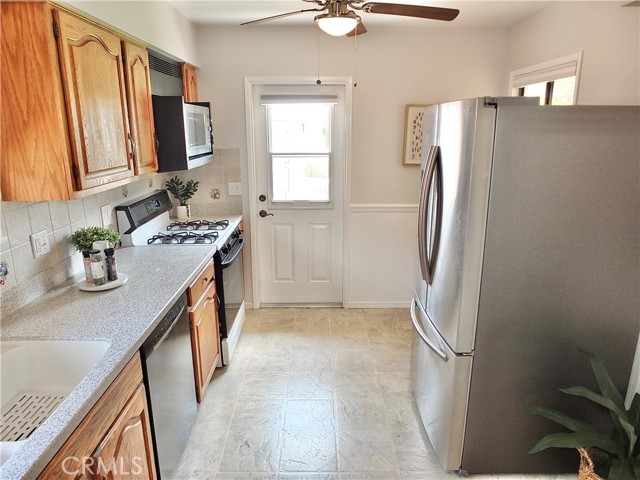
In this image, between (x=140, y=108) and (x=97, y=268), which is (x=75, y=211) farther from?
(x=140, y=108)

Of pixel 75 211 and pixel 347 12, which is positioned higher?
pixel 347 12

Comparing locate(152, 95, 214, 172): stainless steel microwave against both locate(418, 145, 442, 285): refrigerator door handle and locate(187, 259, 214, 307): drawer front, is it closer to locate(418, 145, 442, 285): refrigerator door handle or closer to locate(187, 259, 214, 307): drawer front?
locate(187, 259, 214, 307): drawer front

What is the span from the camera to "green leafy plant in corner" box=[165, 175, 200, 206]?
10.8 feet

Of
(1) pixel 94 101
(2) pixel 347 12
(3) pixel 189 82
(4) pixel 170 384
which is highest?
(2) pixel 347 12

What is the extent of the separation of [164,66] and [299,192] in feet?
4.68

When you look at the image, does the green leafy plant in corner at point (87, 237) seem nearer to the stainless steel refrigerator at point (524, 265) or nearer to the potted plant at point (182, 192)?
the potted plant at point (182, 192)

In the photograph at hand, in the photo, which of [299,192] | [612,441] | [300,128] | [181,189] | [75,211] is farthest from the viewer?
[299,192]

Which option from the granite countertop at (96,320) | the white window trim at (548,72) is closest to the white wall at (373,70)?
the white window trim at (548,72)

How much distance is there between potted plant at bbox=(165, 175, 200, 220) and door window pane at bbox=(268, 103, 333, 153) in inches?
29.7

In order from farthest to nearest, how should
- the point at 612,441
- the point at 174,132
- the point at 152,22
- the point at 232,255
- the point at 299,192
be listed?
1. the point at 299,192
2. the point at 232,255
3. the point at 174,132
4. the point at 152,22
5. the point at 612,441

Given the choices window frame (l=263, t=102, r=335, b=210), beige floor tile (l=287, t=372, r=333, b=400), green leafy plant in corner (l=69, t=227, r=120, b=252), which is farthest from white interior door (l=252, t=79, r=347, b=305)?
green leafy plant in corner (l=69, t=227, r=120, b=252)

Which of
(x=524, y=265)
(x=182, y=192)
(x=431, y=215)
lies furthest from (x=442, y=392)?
(x=182, y=192)

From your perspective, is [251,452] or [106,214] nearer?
[251,452]

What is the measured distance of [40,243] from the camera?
1815 millimetres
